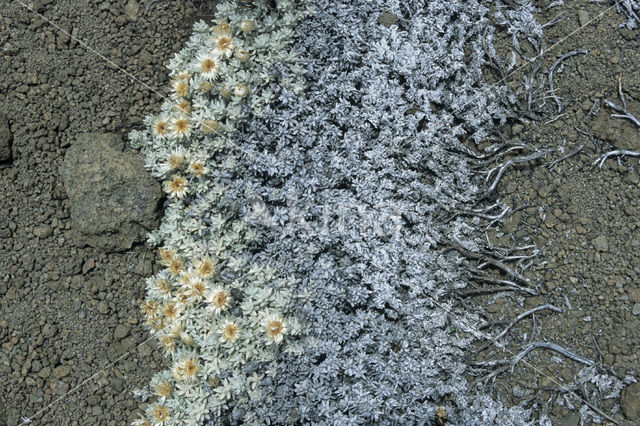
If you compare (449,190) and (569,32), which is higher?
(569,32)

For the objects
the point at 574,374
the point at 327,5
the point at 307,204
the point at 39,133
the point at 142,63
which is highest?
the point at 327,5

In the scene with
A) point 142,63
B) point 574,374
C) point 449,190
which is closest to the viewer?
point 574,374

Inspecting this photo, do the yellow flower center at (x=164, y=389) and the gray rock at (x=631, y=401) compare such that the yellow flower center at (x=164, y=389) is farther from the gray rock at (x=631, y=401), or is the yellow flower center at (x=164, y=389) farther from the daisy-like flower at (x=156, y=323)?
the gray rock at (x=631, y=401)

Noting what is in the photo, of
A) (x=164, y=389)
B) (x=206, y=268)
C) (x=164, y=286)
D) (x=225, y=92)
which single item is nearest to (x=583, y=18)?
(x=225, y=92)

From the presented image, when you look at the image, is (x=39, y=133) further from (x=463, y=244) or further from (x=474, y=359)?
(x=474, y=359)

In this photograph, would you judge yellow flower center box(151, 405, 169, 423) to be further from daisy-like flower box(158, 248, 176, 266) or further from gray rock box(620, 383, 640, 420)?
gray rock box(620, 383, 640, 420)

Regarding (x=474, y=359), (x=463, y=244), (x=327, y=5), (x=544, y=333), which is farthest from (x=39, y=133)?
(x=544, y=333)

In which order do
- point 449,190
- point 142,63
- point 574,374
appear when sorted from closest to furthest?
point 574,374
point 449,190
point 142,63
